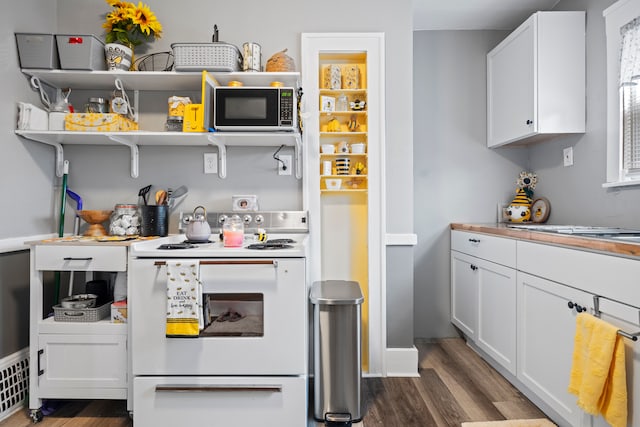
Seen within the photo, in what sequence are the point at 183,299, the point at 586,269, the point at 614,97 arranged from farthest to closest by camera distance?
1. the point at 614,97
2. the point at 183,299
3. the point at 586,269

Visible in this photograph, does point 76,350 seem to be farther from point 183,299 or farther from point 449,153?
point 449,153

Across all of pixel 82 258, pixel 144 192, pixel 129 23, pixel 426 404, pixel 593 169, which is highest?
pixel 129 23

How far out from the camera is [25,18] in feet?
6.77

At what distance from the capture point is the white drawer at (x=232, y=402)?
1.61 meters

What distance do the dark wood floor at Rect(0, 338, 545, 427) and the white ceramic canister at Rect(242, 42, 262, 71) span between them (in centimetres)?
188

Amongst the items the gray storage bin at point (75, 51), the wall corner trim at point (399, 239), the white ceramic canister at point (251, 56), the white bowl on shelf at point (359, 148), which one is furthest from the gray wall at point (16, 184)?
the wall corner trim at point (399, 239)

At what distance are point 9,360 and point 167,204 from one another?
1.06 meters

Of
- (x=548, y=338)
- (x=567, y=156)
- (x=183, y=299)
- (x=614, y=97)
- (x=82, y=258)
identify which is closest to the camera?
(x=183, y=299)

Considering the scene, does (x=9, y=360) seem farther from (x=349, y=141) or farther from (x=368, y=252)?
(x=349, y=141)

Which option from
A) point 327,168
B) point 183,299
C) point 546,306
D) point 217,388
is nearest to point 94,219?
point 183,299

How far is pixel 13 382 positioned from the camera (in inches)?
75.0

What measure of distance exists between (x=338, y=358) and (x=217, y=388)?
0.55 meters

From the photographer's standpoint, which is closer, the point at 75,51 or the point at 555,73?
the point at 75,51

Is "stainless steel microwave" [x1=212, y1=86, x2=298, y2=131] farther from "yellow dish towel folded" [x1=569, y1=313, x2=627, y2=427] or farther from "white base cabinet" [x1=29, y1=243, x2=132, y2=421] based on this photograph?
"yellow dish towel folded" [x1=569, y1=313, x2=627, y2=427]
